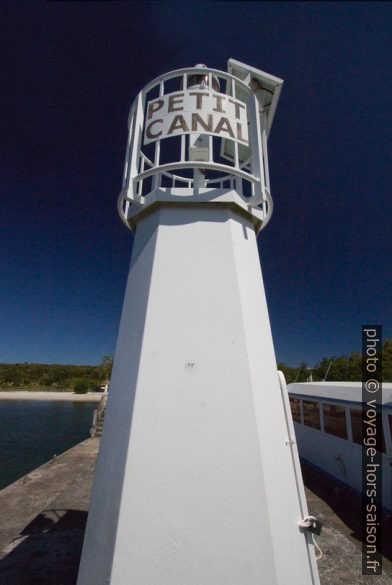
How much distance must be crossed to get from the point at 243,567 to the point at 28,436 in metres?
36.5

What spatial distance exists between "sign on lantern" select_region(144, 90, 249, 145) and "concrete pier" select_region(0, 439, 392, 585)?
5.49 m

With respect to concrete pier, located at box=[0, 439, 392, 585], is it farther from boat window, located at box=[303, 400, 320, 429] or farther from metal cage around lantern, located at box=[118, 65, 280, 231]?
metal cage around lantern, located at box=[118, 65, 280, 231]

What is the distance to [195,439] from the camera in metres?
1.98

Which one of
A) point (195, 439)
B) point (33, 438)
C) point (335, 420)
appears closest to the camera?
point (195, 439)

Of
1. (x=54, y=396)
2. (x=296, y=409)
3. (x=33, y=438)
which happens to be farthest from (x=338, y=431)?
(x=54, y=396)

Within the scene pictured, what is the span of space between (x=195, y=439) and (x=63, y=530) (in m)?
4.77


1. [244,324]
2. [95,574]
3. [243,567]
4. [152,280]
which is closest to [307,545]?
[243,567]

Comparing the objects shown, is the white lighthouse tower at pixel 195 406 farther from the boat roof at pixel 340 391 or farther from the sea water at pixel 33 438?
the sea water at pixel 33 438

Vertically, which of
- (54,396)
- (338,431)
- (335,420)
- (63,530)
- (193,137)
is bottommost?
(54,396)

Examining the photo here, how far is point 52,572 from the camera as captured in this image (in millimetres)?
3742

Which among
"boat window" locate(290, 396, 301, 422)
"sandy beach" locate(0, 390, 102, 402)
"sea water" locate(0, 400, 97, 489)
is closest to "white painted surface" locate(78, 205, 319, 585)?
"boat window" locate(290, 396, 301, 422)

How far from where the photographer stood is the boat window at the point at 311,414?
343 inches

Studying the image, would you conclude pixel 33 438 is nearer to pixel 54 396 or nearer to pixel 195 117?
pixel 195 117

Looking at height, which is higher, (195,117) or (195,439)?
(195,117)
